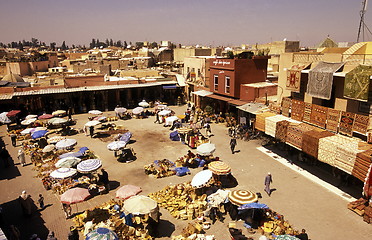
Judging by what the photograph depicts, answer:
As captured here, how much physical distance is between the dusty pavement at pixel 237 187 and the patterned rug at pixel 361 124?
3539mm

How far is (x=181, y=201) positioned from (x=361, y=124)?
34.2 feet

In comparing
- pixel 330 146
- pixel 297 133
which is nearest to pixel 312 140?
pixel 330 146

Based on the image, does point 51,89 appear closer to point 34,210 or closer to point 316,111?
point 34,210

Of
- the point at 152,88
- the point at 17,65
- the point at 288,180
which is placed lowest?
the point at 288,180

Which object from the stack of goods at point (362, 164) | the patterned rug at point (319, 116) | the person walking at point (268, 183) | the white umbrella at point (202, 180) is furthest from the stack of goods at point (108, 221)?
the patterned rug at point (319, 116)

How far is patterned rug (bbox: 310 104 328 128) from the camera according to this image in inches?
632

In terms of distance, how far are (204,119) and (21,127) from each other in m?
19.7

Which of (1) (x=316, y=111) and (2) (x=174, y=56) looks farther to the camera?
(2) (x=174, y=56)

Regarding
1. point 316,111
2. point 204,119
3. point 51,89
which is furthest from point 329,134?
point 51,89

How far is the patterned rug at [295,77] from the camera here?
1816cm

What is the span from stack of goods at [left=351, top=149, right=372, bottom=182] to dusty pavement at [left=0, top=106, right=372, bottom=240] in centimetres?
196

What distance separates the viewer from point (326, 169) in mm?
17344

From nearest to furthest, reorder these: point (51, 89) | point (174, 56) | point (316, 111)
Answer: point (316, 111) → point (51, 89) → point (174, 56)

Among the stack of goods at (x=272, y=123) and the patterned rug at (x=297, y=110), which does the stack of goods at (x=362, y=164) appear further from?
the stack of goods at (x=272, y=123)
